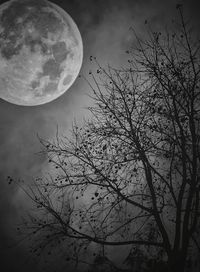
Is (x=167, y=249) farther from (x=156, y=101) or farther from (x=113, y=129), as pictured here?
(x=156, y=101)

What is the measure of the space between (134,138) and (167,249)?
3638 mm

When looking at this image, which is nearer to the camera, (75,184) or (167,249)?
(167,249)

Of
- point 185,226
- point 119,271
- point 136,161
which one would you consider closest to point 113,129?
point 136,161

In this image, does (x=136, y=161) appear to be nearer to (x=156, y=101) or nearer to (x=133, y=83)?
(x=156, y=101)

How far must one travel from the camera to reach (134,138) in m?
7.36

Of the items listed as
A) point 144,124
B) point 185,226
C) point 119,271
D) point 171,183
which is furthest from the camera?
point 144,124

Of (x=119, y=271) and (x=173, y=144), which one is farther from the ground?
(x=173, y=144)

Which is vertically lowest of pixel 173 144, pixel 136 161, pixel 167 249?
pixel 167 249

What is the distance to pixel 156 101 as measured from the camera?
293 inches

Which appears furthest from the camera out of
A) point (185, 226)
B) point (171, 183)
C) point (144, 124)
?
point (144, 124)

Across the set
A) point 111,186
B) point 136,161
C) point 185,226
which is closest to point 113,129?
point 136,161

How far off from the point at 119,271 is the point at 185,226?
2.58 meters

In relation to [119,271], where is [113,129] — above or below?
above

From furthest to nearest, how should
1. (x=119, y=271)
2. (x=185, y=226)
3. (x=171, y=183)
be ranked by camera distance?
(x=171, y=183) < (x=119, y=271) < (x=185, y=226)
